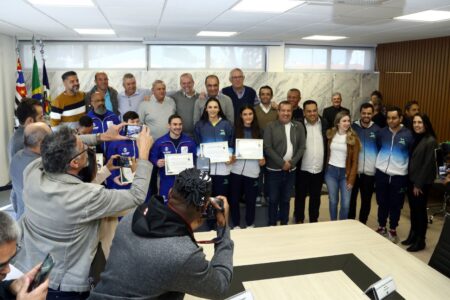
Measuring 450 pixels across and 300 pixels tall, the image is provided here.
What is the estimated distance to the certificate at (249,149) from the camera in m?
4.38

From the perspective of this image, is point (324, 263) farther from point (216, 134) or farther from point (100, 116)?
point (100, 116)

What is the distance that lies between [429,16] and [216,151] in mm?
3173

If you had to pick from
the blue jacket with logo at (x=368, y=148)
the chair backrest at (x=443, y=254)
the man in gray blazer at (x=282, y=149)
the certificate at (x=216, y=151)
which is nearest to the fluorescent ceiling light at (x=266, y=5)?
the man in gray blazer at (x=282, y=149)

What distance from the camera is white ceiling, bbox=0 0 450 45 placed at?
3.98 m

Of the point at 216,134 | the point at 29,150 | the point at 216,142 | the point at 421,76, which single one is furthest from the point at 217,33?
the point at 29,150

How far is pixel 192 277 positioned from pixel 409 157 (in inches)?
145

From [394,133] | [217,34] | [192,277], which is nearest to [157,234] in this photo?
[192,277]

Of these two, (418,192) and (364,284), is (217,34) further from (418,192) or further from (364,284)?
(364,284)

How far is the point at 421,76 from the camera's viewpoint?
7.36 metres

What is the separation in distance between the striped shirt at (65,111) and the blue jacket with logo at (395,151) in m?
3.82

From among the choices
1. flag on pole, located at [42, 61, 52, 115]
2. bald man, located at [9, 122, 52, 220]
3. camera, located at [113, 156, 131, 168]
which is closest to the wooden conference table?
camera, located at [113, 156, 131, 168]

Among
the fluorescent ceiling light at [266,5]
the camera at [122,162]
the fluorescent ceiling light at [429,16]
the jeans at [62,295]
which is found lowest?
the jeans at [62,295]

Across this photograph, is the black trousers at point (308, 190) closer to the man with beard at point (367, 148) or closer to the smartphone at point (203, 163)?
the man with beard at point (367, 148)

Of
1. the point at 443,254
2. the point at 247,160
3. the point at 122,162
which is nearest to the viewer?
the point at 443,254
